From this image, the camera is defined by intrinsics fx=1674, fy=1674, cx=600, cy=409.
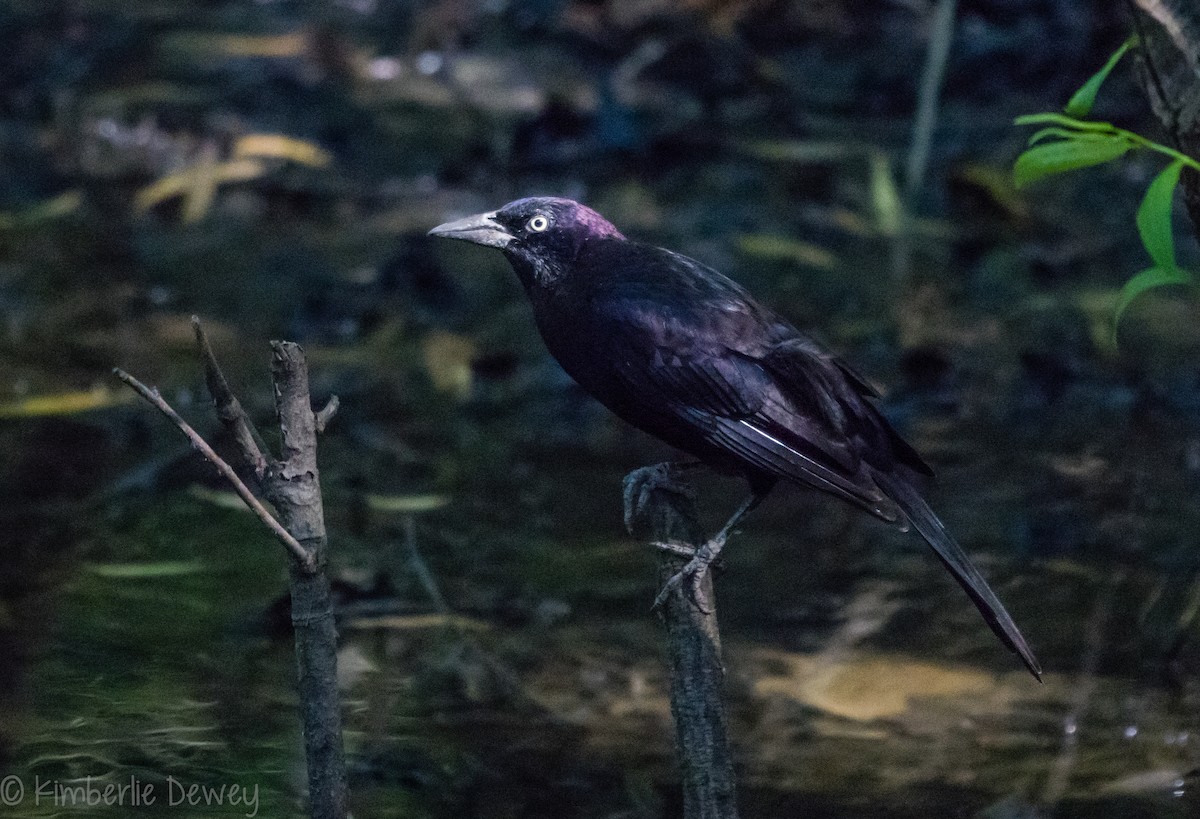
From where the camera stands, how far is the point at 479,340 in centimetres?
675

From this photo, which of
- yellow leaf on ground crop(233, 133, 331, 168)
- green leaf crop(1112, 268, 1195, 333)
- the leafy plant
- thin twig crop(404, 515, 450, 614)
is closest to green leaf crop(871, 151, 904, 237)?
yellow leaf on ground crop(233, 133, 331, 168)

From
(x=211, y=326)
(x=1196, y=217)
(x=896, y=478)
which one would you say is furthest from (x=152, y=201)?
(x=1196, y=217)

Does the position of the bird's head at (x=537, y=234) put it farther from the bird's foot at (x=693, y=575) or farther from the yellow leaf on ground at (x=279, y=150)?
the yellow leaf on ground at (x=279, y=150)

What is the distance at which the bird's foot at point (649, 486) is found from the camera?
11.9 ft

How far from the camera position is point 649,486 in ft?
12.1

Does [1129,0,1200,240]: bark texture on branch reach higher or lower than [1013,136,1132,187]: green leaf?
higher

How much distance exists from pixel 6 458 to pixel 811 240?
353cm

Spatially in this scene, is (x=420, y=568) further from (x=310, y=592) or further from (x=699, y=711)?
(x=310, y=592)

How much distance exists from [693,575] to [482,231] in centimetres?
108

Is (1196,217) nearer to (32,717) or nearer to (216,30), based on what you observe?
(32,717)

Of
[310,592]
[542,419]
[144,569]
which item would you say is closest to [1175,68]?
[310,592]

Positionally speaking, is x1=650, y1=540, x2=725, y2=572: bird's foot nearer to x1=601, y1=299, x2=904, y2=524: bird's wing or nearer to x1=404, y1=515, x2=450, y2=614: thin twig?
x1=601, y1=299, x2=904, y2=524: bird's wing

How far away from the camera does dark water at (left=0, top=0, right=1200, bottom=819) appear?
411 centimetres

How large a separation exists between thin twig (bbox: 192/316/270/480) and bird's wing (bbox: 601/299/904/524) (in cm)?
119
